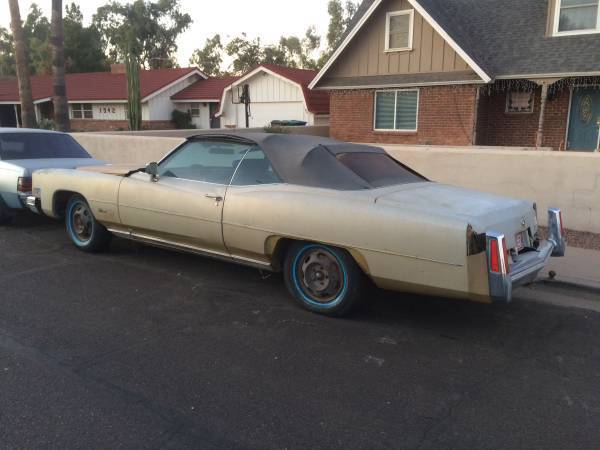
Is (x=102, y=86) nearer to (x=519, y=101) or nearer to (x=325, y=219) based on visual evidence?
(x=519, y=101)

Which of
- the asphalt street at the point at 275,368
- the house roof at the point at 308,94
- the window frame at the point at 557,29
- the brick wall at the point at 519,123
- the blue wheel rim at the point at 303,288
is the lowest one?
the asphalt street at the point at 275,368

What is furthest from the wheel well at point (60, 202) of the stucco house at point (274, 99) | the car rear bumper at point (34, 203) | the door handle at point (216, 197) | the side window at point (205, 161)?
the stucco house at point (274, 99)

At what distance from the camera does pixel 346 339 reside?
4.12 meters

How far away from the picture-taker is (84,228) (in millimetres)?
6387

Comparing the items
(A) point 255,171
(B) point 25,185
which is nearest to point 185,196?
(A) point 255,171

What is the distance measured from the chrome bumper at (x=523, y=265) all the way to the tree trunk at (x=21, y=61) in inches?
662

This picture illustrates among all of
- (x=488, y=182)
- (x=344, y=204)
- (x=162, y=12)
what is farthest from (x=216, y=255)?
(x=162, y=12)

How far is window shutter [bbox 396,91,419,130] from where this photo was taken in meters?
16.8

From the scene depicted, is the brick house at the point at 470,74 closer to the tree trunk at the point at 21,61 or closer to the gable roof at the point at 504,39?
the gable roof at the point at 504,39

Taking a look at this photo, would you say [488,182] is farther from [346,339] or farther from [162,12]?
[162,12]

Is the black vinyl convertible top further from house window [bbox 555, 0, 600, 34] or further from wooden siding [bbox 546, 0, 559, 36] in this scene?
wooden siding [bbox 546, 0, 559, 36]

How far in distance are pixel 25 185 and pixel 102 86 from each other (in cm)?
3002

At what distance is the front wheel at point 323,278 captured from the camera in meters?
4.35

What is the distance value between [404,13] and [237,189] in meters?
13.5
